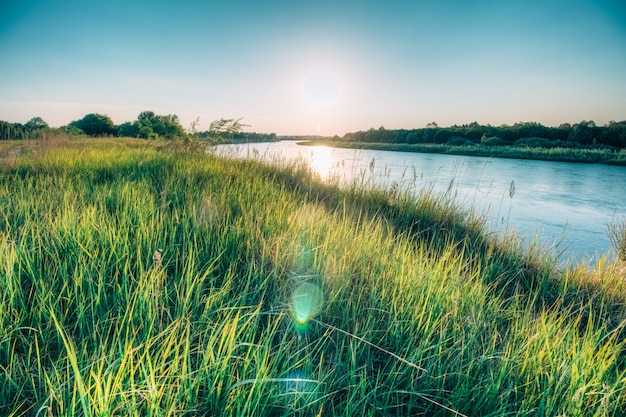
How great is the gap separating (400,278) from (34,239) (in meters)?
1.97

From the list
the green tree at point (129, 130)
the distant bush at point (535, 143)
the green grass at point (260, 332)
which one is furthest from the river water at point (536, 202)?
the green tree at point (129, 130)

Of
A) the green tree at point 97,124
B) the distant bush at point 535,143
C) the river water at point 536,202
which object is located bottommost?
the river water at point 536,202

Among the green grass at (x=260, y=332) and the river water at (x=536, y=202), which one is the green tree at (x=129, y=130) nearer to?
the river water at (x=536, y=202)

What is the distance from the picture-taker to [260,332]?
1.45 metres

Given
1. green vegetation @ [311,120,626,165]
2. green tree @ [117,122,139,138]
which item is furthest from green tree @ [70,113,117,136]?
green vegetation @ [311,120,626,165]

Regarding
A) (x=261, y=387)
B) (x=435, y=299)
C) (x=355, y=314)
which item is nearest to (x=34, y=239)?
(x=261, y=387)

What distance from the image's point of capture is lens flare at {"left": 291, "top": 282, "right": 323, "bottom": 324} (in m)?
1.51

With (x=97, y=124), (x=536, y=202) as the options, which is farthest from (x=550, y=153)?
(x=97, y=124)

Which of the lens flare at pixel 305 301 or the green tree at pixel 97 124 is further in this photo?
the green tree at pixel 97 124

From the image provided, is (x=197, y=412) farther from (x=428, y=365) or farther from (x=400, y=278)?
(x=400, y=278)

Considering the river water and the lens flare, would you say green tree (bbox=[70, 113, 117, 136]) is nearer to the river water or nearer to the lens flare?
the river water

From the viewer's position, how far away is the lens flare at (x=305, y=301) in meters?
1.51

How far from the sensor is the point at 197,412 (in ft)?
3.18

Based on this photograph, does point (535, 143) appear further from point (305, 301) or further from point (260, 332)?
point (260, 332)
